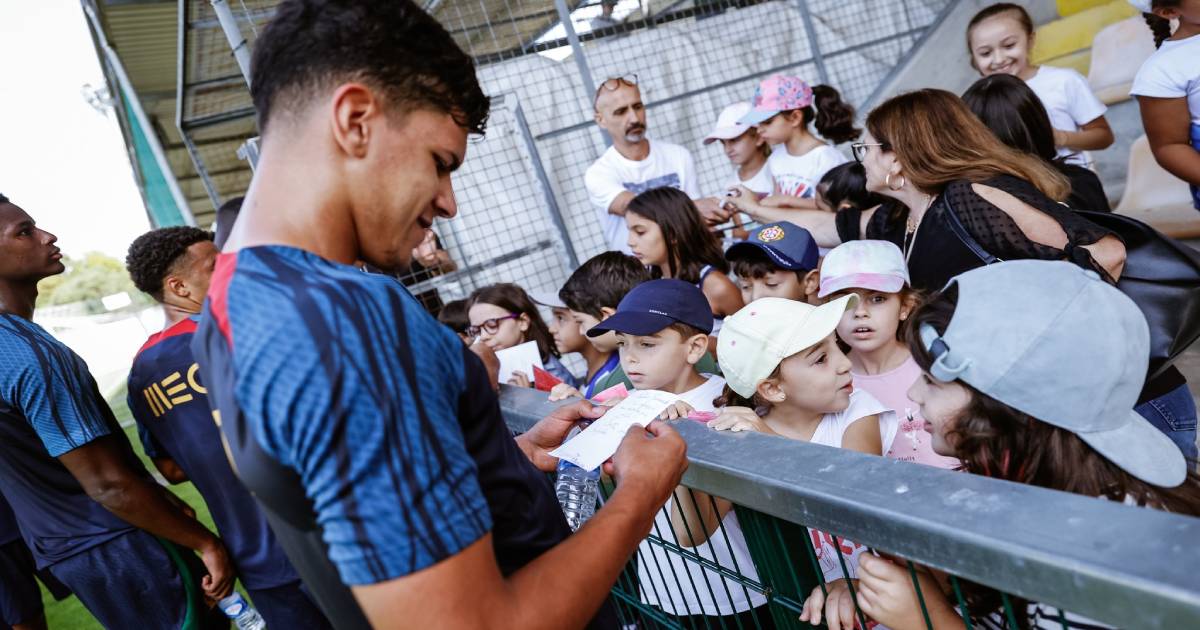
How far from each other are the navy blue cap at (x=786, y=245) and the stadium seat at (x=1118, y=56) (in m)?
Result: 3.99

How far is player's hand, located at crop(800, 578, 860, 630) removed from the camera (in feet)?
4.09

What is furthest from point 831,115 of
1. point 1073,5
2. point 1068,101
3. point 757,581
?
point 757,581

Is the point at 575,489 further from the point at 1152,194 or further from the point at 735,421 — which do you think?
the point at 1152,194

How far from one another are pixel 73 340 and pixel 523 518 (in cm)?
2506

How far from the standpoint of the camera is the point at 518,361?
3.14 meters

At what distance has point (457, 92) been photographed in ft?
3.48

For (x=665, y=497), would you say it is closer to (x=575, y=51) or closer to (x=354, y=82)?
(x=354, y=82)

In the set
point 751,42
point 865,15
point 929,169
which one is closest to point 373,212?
point 929,169

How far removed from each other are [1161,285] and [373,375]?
2.07 meters

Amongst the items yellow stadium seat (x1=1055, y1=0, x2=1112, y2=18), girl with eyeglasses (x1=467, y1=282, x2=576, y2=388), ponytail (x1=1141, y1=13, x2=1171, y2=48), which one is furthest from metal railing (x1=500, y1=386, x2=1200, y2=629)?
yellow stadium seat (x1=1055, y1=0, x2=1112, y2=18)

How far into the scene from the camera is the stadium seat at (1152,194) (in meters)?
4.59

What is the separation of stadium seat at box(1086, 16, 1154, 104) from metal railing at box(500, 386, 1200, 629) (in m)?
5.80

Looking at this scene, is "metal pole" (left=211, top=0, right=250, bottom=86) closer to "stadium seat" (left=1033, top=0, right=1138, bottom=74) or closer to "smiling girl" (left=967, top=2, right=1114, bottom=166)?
"smiling girl" (left=967, top=2, right=1114, bottom=166)

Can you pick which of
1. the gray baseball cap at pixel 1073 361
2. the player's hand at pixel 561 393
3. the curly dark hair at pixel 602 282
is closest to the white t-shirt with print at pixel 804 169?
the curly dark hair at pixel 602 282
